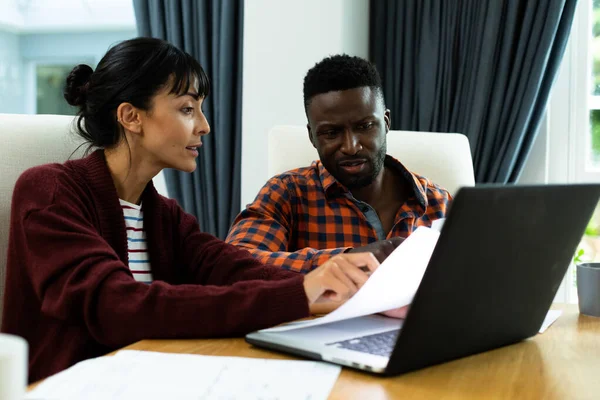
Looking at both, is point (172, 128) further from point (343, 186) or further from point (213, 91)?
point (213, 91)

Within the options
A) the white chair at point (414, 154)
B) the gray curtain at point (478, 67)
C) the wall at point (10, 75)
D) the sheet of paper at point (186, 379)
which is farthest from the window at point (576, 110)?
the wall at point (10, 75)

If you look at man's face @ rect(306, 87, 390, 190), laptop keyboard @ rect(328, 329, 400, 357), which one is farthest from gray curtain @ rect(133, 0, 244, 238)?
laptop keyboard @ rect(328, 329, 400, 357)

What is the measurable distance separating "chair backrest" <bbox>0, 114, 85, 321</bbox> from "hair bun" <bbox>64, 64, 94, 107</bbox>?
5 cm

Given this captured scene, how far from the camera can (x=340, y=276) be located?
3.13 feet

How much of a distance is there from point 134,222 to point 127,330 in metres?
0.47

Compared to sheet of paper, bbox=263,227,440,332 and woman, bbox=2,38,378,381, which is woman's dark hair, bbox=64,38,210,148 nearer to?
woman, bbox=2,38,378,381

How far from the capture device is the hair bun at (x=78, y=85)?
4.57 ft

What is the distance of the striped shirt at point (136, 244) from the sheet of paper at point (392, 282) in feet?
1.58

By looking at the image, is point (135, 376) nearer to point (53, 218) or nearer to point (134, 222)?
point (53, 218)

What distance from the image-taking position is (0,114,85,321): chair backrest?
1.31 meters

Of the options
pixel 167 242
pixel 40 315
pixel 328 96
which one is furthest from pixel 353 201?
pixel 40 315

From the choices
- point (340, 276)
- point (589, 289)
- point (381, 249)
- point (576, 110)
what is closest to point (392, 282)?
point (340, 276)

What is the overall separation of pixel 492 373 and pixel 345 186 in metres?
0.99

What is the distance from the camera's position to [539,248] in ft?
2.72
